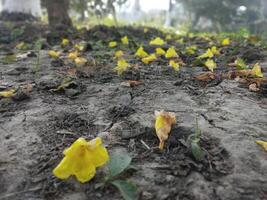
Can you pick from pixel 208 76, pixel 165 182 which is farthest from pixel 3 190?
pixel 208 76

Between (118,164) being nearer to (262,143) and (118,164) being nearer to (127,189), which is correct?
(127,189)

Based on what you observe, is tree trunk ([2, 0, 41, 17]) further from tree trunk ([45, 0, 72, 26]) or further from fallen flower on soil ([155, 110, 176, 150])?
fallen flower on soil ([155, 110, 176, 150])

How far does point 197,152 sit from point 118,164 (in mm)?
339

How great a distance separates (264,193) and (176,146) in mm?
447

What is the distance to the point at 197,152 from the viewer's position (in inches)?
65.1

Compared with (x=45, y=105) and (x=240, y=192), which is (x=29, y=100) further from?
(x=240, y=192)

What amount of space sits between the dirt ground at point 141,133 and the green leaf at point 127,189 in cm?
4

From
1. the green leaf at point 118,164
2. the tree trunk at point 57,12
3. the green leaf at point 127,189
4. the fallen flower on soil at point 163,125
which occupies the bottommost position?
the green leaf at point 127,189

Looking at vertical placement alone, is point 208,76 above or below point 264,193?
above

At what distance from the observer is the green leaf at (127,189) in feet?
4.59

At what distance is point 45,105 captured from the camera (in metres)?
2.34

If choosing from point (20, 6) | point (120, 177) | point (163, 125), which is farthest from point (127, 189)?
point (20, 6)

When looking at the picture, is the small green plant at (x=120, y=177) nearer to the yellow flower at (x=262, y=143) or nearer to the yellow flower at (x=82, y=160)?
the yellow flower at (x=82, y=160)

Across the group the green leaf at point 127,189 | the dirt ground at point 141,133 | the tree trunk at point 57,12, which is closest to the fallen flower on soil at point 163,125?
the dirt ground at point 141,133
